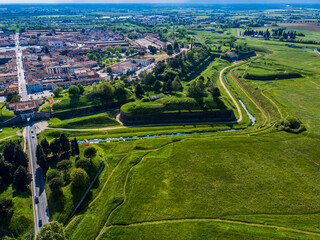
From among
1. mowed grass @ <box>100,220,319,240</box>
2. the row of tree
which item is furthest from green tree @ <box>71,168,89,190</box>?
mowed grass @ <box>100,220,319,240</box>

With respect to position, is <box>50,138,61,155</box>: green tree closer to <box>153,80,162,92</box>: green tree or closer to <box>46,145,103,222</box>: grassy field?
<box>46,145,103,222</box>: grassy field

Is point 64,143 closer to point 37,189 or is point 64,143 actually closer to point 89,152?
point 89,152

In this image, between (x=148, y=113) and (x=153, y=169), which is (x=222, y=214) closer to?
(x=153, y=169)

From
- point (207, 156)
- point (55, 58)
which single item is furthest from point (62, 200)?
point (55, 58)

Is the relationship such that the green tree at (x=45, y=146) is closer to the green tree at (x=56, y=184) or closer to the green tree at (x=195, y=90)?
the green tree at (x=56, y=184)

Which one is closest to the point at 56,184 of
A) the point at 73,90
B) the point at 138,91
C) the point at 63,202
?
the point at 63,202

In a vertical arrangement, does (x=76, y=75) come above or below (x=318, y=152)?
above
